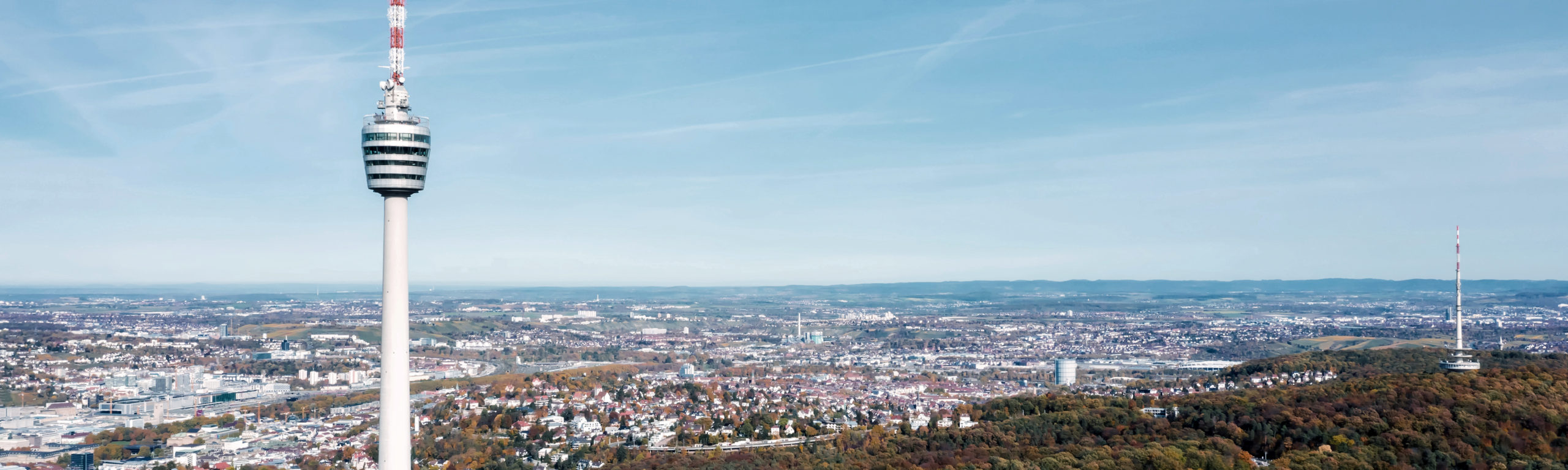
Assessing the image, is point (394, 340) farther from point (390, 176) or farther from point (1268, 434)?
point (1268, 434)

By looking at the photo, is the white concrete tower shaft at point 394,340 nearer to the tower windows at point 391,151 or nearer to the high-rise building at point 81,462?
the tower windows at point 391,151

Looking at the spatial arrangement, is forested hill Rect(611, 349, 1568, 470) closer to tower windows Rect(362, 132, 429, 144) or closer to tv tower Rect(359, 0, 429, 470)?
tv tower Rect(359, 0, 429, 470)

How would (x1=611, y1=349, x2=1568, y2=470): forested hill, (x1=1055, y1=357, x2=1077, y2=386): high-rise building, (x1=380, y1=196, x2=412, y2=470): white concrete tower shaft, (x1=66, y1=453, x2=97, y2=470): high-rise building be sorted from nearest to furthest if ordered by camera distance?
(x1=611, y1=349, x2=1568, y2=470): forested hill → (x1=380, y1=196, x2=412, y2=470): white concrete tower shaft → (x1=66, y1=453, x2=97, y2=470): high-rise building → (x1=1055, y1=357, x2=1077, y2=386): high-rise building

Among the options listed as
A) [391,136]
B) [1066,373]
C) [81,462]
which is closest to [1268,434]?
[391,136]

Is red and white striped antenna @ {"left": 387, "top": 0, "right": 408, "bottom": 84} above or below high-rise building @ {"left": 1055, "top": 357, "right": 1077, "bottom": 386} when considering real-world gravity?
above

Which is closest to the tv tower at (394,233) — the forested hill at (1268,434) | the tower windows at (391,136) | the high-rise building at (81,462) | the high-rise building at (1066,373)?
the tower windows at (391,136)

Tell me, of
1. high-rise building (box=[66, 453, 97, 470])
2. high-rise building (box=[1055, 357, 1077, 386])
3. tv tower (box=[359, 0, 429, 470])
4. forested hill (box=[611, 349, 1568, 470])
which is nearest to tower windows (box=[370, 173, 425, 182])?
tv tower (box=[359, 0, 429, 470])
